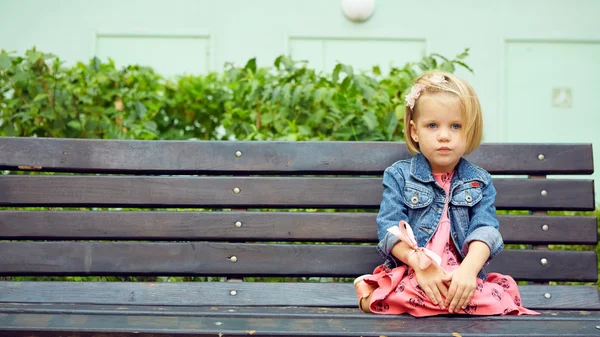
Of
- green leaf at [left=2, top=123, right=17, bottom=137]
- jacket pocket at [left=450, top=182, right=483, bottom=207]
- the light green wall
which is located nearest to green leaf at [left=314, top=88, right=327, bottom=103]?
jacket pocket at [left=450, top=182, right=483, bottom=207]

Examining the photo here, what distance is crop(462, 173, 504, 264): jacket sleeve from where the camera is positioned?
7.82 ft

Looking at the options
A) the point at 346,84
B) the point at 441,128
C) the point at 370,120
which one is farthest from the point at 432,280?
the point at 346,84

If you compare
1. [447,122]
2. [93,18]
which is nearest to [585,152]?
[447,122]

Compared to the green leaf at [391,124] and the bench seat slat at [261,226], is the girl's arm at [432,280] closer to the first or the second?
the bench seat slat at [261,226]

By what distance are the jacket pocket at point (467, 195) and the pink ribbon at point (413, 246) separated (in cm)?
22

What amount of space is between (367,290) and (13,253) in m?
1.22

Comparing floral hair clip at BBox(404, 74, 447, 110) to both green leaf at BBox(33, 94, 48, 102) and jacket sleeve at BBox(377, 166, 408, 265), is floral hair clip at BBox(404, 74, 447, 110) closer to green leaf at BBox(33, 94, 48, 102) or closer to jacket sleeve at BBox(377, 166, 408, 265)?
jacket sleeve at BBox(377, 166, 408, 265)

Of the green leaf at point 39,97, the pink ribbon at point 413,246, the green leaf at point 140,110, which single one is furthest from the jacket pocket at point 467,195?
the green leaf at point 39,97

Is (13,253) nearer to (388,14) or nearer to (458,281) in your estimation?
(458,281)

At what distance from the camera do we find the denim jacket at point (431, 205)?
8.07ft

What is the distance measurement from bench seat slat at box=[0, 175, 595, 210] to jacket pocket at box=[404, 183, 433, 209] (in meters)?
0.24

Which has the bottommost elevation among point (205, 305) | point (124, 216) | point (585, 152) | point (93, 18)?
point (205, 305)

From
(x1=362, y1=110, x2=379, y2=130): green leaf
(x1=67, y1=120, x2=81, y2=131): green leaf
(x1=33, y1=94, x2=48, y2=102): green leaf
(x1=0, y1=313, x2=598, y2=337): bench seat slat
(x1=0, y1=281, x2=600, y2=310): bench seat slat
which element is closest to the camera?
(x1=0, y1=313, x2=598, y2=337): bench seat slat

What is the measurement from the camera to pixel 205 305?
2.62 m
